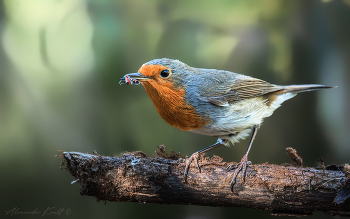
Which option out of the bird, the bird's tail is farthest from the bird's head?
the bird's tail

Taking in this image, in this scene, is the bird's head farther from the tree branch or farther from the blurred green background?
the blurred green background

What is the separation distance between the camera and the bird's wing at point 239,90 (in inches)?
114

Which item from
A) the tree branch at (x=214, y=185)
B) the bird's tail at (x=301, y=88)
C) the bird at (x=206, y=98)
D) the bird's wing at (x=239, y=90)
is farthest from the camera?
the bird's tail at (x=301, y=88)

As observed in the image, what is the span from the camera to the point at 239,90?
10.1 ft

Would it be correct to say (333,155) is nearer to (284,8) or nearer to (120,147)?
(284,8)

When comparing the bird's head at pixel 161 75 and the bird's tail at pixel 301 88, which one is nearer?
the bird's head at pixel 161 75

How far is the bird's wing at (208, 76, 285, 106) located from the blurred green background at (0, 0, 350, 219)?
0.75m

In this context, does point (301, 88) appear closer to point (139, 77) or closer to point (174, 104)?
point (174, 104)

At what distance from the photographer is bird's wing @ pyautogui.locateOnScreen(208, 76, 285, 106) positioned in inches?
114

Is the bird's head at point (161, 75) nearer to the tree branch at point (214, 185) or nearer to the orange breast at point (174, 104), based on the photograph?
the orange breast at point (174, 104)

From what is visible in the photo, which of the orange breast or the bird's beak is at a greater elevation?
the bird's beak

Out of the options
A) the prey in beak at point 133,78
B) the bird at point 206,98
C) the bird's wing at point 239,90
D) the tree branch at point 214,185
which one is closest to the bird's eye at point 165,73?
the bird at point 206,98

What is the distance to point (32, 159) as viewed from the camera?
3506mm

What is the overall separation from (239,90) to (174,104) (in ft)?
2.99
